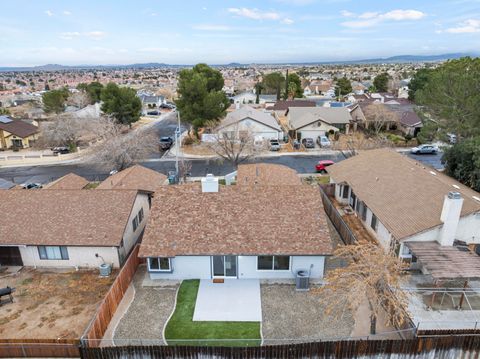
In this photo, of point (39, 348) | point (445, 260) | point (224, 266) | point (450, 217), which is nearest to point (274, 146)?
point (224, 266)

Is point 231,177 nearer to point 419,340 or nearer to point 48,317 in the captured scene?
point 48,317

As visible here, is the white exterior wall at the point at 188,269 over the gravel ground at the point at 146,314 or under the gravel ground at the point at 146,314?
over

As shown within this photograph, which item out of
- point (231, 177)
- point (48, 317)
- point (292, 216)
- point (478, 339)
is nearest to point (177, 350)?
point (48, 317)

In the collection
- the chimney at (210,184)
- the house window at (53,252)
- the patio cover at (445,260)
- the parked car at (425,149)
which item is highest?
the chimney at (210,184)

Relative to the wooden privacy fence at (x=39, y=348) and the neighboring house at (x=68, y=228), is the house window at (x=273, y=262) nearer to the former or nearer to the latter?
the neighboring house at (x=68, y=228)

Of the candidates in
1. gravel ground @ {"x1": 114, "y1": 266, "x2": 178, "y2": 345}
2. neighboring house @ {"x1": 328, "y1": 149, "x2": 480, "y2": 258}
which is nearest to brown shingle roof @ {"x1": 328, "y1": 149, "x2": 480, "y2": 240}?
neighboring house @ {"x1": 328, "y1": 149, "x2": 480, "y2": 258}

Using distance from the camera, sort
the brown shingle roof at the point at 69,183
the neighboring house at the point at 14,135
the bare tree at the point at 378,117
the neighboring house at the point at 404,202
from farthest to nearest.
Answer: the bare tree at the point at 378,117
the neighboring house at the point at 14,135
the brown shingle roof at the point at 69,183
the neighboring house at the point at 404,202

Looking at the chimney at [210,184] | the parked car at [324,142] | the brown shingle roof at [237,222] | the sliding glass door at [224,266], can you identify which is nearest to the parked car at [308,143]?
the parked car at [324,142]
